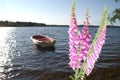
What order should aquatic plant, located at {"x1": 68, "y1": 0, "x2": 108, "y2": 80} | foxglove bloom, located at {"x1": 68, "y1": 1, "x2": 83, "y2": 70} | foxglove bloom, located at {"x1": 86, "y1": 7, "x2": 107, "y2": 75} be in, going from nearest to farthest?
foxglove bloom, located at {"x1": 86, "y1": 7, "x2": 107, "y2": 75} < aquatic plant, located at {"x1": 68, "y1": 0, "x2": 108, "y2": 80} < foxglove bloom, located at {"x1": 68, "y1": 1, "x2": 83, "y2": 70}

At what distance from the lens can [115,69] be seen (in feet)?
92.8

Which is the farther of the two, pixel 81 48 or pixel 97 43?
pixel 81 48

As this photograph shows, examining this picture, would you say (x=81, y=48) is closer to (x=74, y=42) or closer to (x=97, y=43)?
(x=74, y=42)

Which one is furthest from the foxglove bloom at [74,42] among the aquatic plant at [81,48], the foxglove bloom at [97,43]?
the foxglove bloom at [97,43]

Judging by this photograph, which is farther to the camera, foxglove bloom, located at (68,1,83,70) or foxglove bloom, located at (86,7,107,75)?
foxglove bloom, located at (68,1,83,70)

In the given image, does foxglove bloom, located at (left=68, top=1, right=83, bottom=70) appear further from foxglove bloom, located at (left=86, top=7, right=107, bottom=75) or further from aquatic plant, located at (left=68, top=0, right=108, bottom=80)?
foxglove bloom, located at (left=86, top=7, right=107, bottom=75)

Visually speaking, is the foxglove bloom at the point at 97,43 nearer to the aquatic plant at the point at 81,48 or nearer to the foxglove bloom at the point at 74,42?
the aquatic plant at the point at 81,48

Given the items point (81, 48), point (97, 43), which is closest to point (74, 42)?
point (81, 48)

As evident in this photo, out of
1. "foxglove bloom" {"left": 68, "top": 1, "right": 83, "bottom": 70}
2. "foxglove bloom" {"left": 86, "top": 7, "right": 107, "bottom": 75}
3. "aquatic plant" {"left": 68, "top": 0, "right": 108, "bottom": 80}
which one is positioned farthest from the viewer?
"foxglove bloom" {"left": 68, "top": 1, "right": 83, "bottom": 70}

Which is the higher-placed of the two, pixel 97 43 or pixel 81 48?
pixel 97 43

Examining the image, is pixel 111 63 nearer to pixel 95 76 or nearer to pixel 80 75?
pixel 95 76

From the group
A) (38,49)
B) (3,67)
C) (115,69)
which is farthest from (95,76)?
(38,49)

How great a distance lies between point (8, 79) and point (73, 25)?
70.2ft

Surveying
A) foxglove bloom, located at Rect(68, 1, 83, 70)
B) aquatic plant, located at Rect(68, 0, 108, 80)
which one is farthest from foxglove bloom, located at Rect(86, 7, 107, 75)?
foxglove bloom, located at Rect(68, 1, 83, 70)
